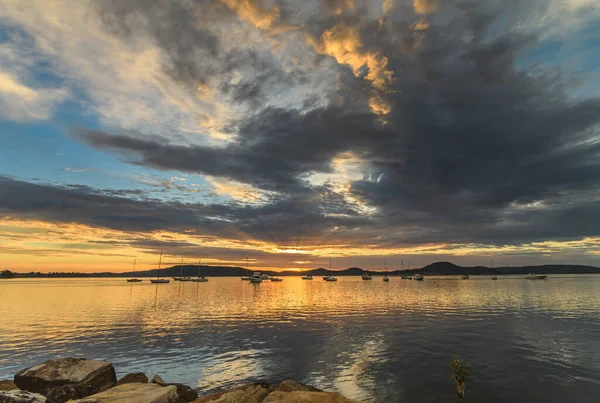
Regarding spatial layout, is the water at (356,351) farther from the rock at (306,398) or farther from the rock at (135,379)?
the rock at (306,398)

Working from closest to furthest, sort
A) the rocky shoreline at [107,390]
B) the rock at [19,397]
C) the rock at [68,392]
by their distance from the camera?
the rocky shoreline at [107,390] < the rock at [19,397] < the rock at [68,392]

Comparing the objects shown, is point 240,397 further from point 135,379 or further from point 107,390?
point 135,379

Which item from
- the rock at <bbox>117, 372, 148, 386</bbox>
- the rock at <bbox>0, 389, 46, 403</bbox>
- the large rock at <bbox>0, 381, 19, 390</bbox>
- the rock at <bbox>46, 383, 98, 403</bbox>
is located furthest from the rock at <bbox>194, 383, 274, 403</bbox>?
the large rock at <bbox>0, 381, 19, 390</bbox>

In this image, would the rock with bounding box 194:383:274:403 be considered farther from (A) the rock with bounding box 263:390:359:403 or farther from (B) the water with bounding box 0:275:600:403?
(B) the water with bounding box 0:275:600:403

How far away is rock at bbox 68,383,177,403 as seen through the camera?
12.0 m

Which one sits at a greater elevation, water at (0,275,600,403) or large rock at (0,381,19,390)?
large rock at (0,381,19,390)

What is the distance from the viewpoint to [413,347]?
30469 mm

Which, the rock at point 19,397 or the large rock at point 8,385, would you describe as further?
the large rock at point 8,385

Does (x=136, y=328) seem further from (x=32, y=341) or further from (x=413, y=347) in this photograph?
(x=413, y=347)

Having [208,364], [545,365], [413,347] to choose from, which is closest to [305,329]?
[413,347]

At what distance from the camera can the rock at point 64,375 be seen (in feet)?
55.3

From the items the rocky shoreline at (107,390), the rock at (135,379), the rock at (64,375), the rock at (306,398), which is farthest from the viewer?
the rock at (135,379)

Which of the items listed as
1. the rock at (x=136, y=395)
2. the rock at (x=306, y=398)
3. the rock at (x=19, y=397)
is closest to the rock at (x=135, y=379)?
the rock at (x=136, y=395)

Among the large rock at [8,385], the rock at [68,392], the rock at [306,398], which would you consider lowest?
the large rock at [8,385]
